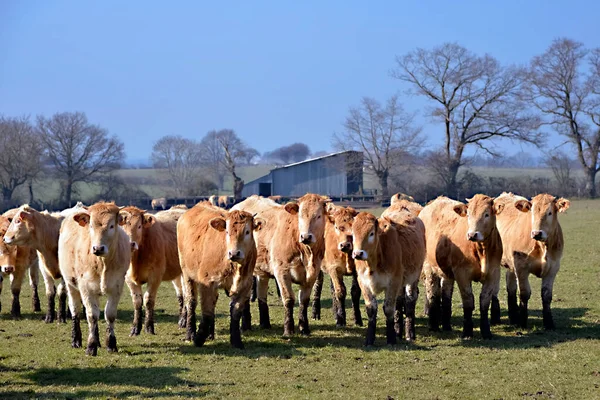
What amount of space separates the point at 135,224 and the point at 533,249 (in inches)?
255

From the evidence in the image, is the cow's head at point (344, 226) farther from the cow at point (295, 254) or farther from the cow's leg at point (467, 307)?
the cow's leg at point (467, 307)

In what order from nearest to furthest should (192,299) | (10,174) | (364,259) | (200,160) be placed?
(364,259)
(192,299)
(10,174)
(200,160)

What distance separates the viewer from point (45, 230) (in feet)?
42.7

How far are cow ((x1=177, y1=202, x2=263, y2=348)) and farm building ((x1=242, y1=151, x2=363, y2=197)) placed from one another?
160 ft

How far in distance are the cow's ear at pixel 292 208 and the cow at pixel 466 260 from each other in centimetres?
226

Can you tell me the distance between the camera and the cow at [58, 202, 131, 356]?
10438mm

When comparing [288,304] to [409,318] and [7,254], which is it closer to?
[409,318]

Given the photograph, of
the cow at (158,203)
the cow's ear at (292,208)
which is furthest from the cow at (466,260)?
the cow at (158,203)

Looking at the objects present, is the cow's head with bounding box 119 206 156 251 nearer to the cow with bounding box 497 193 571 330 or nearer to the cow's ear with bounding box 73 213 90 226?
the cow's ear with bounding box 73 213 90 226

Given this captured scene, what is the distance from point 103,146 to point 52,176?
194 inches

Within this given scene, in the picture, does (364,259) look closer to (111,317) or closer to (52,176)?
(111,317)

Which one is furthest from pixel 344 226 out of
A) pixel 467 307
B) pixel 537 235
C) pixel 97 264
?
pixel 97 264

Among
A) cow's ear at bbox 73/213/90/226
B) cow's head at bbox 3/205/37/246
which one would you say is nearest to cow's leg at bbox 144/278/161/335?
cow's ear at bbox 73/213/90/226

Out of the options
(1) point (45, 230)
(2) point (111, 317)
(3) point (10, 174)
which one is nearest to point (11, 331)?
(1) point (45, 230)
